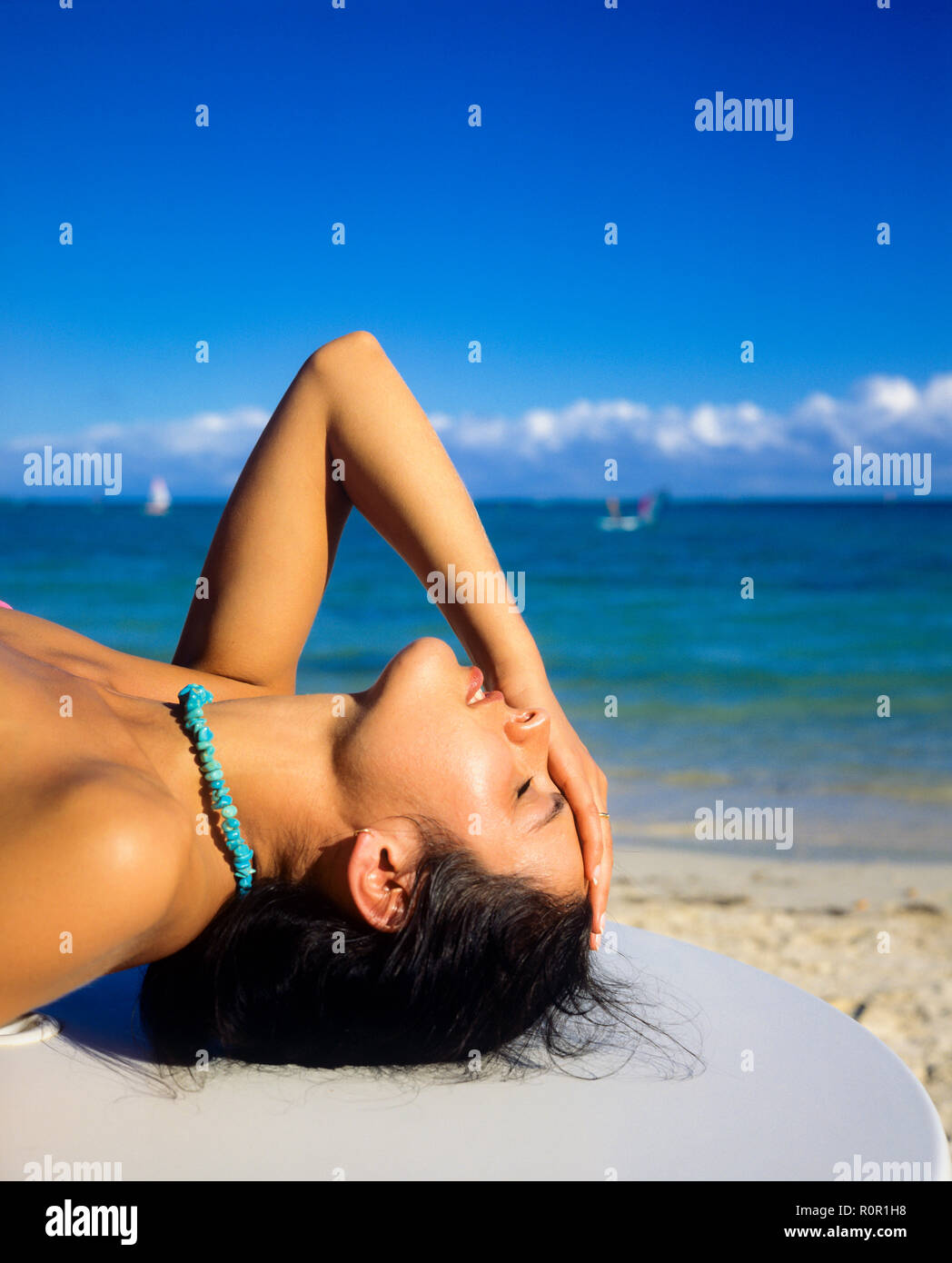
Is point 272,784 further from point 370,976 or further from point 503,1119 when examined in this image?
point 503,1119

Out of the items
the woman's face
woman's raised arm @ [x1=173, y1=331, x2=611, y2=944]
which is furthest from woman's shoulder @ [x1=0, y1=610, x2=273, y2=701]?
the woman's face

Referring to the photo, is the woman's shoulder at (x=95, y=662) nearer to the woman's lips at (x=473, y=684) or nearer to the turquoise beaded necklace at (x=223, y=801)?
the turquoise beaded necklace at (x=223, y=801)

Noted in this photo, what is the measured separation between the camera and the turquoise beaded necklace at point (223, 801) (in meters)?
1.78

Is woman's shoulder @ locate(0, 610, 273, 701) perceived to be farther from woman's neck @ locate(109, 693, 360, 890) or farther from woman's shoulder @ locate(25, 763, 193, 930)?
woman's shoulder @ locate(25, 763, 193, 930)

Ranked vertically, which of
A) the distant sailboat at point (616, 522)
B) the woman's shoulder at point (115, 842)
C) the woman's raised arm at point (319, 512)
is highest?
the distant sailboat at point (616, 522)

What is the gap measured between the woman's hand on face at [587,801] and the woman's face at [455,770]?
0.08 feet

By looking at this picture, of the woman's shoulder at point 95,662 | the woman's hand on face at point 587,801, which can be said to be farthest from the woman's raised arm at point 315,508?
the woman's hand on face at point 587,801

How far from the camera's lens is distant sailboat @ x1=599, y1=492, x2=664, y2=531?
31297 mm

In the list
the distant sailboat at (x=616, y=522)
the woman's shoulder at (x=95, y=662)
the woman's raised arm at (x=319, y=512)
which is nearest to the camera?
the woman's shoulder at (x=95, y=662)

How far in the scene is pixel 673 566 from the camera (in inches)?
802

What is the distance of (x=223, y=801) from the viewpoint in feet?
5.82

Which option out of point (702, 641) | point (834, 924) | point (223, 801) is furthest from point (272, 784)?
point (702, 641)

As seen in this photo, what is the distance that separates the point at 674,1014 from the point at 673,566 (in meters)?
18.8
